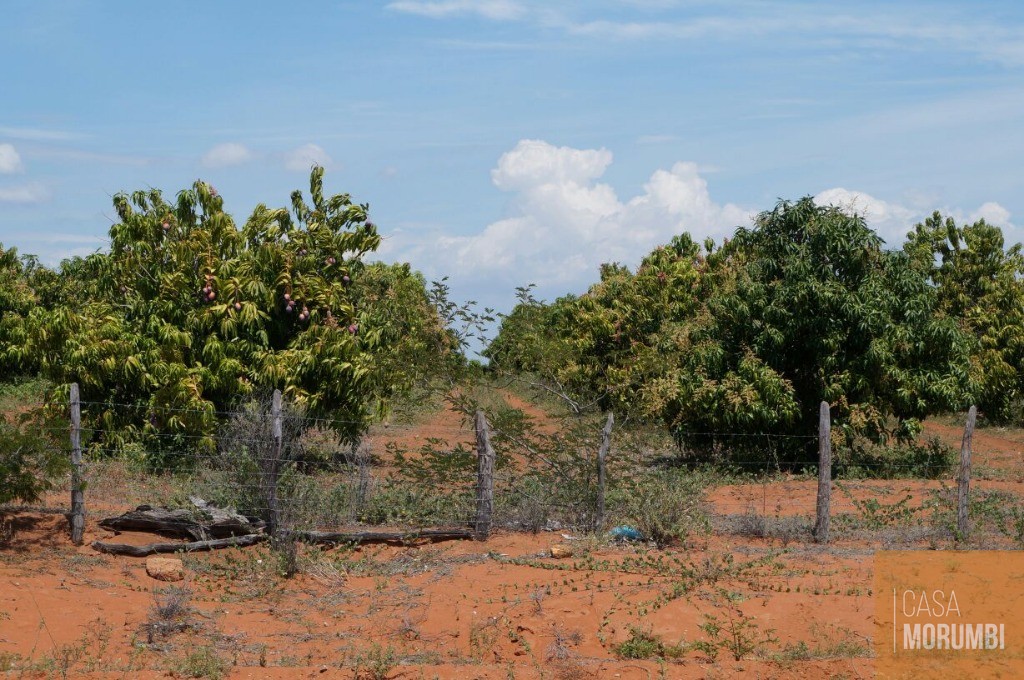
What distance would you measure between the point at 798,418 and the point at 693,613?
9363 mm

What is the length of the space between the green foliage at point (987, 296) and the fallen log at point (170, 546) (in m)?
18.0

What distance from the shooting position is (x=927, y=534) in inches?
441

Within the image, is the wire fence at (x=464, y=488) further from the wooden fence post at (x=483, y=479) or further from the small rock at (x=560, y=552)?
the small rock at (x=560, y=552)

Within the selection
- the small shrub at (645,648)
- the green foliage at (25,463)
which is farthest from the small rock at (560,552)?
the green foliage at (25,463)

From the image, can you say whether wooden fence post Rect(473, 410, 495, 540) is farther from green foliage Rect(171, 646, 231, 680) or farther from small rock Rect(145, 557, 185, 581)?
green foliage Rect(171, 646, 231, 680)

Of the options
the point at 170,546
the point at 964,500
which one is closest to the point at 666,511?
the point at 964,500

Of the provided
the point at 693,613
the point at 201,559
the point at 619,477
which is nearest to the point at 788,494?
the point at 619,477

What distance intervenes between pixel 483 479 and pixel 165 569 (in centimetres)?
336

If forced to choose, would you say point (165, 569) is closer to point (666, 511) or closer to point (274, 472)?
point (274, 472)

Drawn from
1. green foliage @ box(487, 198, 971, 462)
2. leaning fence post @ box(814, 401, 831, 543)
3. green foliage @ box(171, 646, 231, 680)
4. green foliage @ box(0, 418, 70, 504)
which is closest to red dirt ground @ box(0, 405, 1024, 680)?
green foliage @ box(171, 646, 231, 680)

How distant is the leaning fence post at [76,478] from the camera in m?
10.7

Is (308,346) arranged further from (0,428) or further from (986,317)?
(986,317)

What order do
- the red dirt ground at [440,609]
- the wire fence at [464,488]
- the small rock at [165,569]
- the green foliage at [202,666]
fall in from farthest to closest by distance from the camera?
the wire fence at [464,488], the small rock at [165,569], the red dirt ground at [440,609], the green foliage at [202,666]

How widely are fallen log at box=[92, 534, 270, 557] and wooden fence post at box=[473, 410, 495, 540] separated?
227cm
